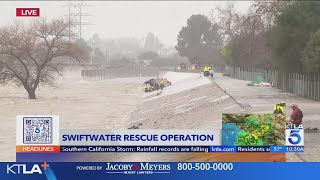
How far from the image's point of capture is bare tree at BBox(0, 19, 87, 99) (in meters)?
17.6

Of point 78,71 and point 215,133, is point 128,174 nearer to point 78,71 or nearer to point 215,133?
point 215,133

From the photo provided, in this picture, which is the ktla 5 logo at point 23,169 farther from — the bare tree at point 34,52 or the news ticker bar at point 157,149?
the bare tree at point 34,52

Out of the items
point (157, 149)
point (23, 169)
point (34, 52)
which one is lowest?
point (23, 169)

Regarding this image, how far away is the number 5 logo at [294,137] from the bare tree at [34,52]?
8470 mm

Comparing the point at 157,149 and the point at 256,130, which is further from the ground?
the point at 256,130

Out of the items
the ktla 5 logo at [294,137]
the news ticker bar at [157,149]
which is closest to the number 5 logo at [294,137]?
the ktla 5 logo at [294,137]

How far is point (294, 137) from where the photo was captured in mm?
9891

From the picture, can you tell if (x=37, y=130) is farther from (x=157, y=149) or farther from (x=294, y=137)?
(x=294, y=137)

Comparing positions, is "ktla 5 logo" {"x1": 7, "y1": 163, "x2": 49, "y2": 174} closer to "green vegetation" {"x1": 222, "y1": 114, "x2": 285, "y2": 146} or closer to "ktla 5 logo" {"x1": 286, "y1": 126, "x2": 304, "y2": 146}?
"green vegetation" {"x1": 222, "y1": 114, "x2": 285, "y2": 146}

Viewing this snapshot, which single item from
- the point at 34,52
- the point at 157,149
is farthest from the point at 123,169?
the point at 34,52

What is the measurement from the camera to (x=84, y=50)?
22.1 m

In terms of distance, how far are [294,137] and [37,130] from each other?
489 cm

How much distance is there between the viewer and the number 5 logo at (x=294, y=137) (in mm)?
9820

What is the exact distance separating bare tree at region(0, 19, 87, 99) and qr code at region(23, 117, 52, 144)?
206 inches
